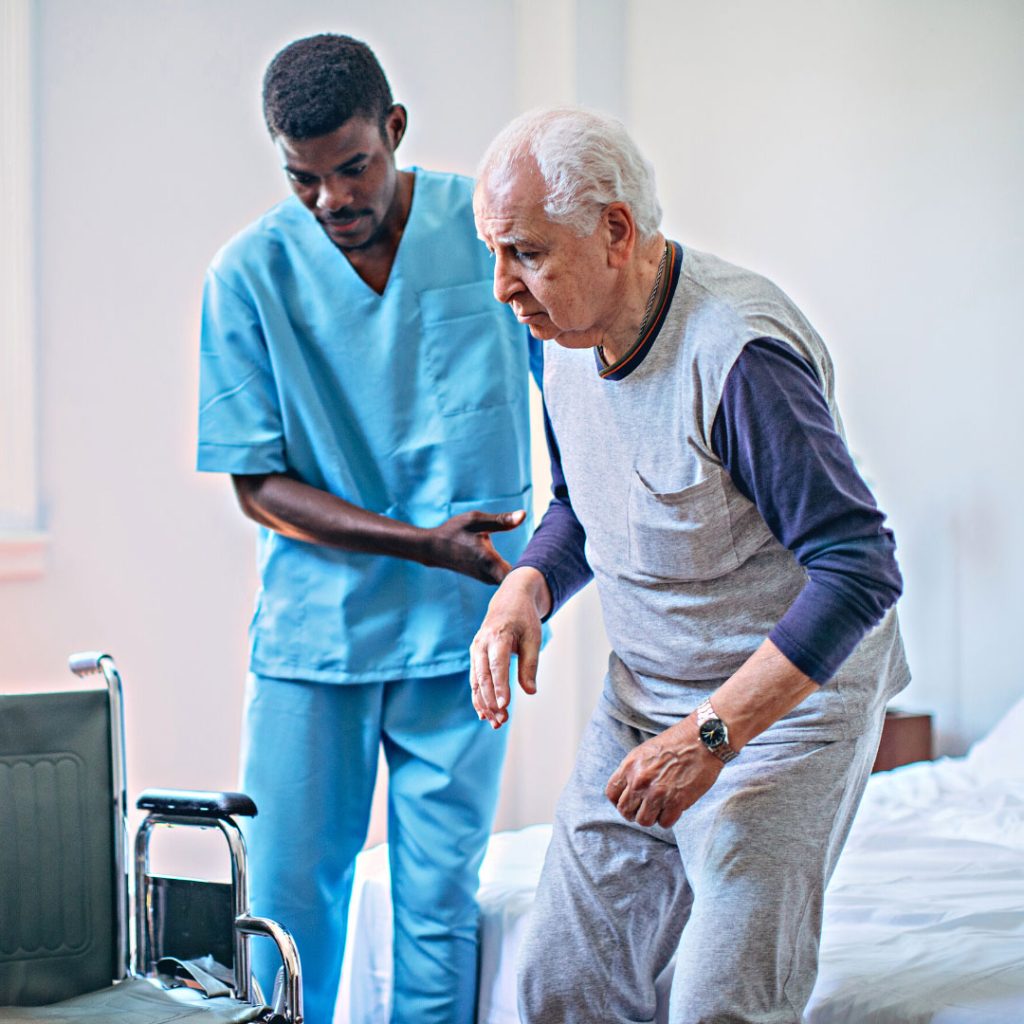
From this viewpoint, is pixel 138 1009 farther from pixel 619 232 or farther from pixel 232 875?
pixel 619 232

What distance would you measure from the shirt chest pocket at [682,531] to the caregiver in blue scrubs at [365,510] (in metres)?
0.56

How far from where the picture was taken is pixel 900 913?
1883 mm

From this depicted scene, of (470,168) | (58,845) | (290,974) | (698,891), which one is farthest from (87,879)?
(470,168)

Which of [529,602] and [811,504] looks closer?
[811,504]

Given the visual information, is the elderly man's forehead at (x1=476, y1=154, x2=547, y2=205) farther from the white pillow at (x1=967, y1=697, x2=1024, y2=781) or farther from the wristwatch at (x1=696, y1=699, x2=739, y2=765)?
the white pillow at (x1=967, y1=697, x2=1024, y2=781)

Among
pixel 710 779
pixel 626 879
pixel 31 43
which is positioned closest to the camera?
pixel 710 779

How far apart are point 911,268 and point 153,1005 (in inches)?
100

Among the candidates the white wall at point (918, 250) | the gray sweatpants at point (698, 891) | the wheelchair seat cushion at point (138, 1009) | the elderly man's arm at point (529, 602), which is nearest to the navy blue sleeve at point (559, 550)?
the elderly man's arm at point (529, 602)

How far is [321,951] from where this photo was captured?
196cm

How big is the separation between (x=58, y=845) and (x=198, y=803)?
26 cm

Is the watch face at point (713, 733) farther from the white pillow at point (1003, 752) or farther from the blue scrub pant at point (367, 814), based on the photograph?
the white pillow at point (1003, 752)

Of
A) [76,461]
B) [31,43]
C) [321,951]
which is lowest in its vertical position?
[321,951]

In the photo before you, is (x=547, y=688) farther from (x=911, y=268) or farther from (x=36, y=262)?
(x=36, y=262)

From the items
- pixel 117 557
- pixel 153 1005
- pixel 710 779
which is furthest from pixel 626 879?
pixel 117 557
